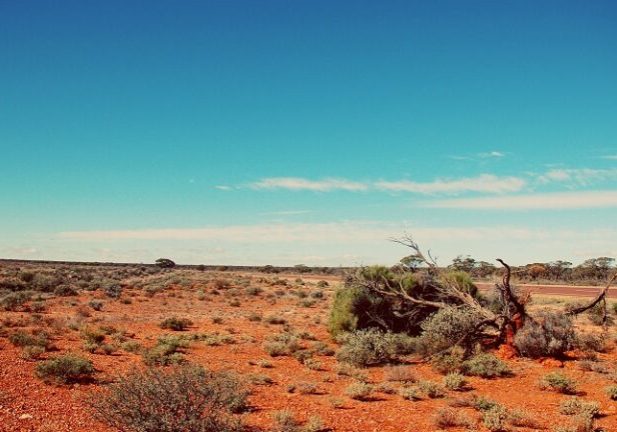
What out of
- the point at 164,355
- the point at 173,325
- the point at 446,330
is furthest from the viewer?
the point at 173,325

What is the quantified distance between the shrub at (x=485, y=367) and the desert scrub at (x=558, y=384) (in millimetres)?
1410

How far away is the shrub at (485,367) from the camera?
13664 mm

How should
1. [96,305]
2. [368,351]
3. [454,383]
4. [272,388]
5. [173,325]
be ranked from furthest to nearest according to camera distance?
[96,305] → [173,325] → [368,351] → [272,388] → [454,383]

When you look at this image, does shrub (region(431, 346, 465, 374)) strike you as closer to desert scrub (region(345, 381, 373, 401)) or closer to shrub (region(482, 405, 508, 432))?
desert scrub (region(345, 381, 373, 401))

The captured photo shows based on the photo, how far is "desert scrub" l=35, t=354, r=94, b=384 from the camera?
12.0 meters

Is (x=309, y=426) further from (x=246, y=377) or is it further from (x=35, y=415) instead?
(x=35, y=415)

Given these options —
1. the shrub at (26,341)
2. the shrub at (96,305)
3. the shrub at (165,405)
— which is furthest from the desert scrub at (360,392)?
the shrub at (96,305)

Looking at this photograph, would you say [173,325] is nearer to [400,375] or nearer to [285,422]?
[400,375]

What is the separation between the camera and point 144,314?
27844 millimetres

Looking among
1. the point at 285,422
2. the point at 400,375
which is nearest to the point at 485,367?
the point at 400,375

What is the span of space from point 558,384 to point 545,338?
374 centimetres

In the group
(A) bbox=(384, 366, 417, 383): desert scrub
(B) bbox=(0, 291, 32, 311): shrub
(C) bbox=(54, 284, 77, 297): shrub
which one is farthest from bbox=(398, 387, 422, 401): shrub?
(C) bbox=(54, 284, 77, 297): shrub

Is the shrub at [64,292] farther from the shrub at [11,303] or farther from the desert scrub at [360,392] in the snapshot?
the desert scrub at [360,392]

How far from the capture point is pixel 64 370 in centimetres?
1222
